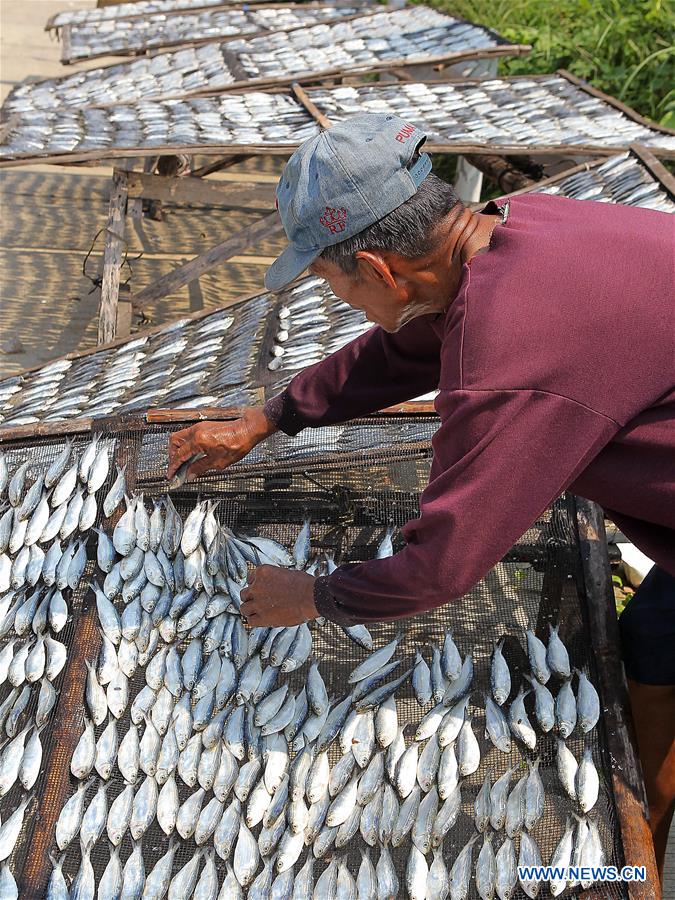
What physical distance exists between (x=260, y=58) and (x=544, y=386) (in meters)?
7.23

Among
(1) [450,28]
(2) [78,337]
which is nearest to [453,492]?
(2) [78,337]

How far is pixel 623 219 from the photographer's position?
193 cm

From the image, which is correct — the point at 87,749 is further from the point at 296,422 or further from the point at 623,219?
the point at 623,219

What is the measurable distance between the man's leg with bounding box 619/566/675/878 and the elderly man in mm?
466

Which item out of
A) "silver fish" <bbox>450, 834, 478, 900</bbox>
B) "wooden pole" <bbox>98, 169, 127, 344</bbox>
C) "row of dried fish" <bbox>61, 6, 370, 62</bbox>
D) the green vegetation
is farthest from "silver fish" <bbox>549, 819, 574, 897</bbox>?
"row of dried fish" <bbox>61, 6, 370, 62</bbox>

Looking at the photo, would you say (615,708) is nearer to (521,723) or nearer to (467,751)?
(521,723)

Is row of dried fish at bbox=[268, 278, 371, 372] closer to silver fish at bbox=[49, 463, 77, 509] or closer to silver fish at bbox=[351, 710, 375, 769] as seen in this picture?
silver fish at bbox=[49, 463, 77, 509]

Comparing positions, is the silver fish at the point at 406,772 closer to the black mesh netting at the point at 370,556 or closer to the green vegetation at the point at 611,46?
the black mesh netting at the point at 370,556

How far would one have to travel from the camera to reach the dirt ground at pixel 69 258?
23.1ft

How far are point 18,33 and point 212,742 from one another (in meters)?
15.6

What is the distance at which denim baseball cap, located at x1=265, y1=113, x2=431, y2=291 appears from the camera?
6.07 ft

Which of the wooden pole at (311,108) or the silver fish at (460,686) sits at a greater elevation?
the wooden pole at (311,108)

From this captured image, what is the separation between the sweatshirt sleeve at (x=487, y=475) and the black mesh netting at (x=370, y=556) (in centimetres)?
85

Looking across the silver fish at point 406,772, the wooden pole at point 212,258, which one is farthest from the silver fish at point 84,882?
the wooden pole at point 212,258
